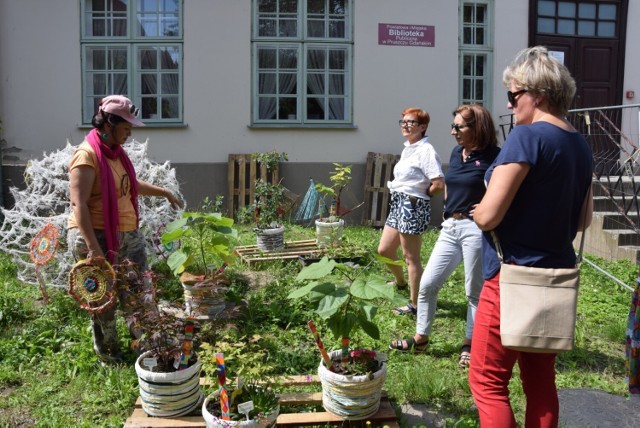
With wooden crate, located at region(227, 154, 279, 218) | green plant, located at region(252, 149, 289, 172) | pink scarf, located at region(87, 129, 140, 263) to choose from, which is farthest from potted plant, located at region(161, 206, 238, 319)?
wooden crate, located at region(227, 154, 279, 218)

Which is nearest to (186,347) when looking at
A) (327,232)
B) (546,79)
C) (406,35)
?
(546,79)

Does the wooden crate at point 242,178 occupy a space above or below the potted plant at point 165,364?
above

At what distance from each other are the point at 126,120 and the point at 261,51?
606 centimetres

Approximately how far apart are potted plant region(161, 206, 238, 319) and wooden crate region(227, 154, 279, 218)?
4.23m

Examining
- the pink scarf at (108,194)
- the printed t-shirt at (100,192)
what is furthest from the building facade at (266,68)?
the pink scarf at (108,194)

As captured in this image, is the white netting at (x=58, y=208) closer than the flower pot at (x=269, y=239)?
Yes

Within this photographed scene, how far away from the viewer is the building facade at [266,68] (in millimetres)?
9219

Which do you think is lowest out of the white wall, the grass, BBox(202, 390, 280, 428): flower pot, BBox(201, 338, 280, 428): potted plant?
the grass

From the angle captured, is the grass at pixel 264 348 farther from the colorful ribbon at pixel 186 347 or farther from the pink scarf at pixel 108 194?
the pink scarf at pixel 108 194

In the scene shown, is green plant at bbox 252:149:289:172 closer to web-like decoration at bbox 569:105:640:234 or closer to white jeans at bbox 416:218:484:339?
web-like decoration at bbox 569:105:640:234

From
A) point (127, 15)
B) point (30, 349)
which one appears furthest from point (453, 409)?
point (127, 15)

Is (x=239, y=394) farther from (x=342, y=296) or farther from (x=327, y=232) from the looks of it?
(x=327, y=232)

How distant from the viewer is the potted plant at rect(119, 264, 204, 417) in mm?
3170

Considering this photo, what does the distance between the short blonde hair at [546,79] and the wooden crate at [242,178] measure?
6.92 metres
